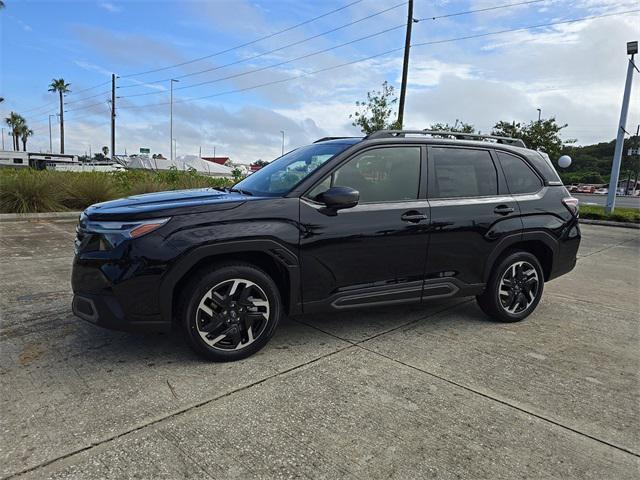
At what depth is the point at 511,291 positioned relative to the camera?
4480mm

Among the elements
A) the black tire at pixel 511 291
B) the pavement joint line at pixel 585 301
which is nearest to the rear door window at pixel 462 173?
the black tire at pixel 511 291

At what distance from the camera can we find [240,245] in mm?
3311

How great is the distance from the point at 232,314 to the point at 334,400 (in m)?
0.97

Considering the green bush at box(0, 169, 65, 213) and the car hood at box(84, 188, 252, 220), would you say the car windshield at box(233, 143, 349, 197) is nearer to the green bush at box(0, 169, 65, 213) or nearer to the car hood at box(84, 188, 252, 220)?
the car hood at box(84, 188, 252, 220)

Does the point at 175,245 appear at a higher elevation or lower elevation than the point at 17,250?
higher

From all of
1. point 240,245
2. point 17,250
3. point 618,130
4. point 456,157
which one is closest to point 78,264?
point 240,245

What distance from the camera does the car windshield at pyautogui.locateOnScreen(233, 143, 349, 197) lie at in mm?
3781

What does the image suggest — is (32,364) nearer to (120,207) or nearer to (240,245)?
(120,207)

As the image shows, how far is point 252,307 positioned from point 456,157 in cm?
236

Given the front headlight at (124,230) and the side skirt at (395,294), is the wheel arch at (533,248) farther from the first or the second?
the front headlight at (124,230)

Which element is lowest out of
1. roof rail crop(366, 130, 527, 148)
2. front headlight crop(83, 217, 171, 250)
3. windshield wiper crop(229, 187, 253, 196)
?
front headlight crop(83, 217, 171, 250)

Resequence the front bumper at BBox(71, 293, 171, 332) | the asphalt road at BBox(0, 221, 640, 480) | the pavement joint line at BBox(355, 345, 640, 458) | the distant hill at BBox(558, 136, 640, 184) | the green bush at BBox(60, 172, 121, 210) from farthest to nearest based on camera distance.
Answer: the distant hill at BBox(558, 136, 640, 184) < the green bush at BBox(60, 172, 121, 210) < the front bumper at BBox(71, 293, 171, 332) < the pavement joint line at BBox(355, 345, 640, 458) < the asphalt road at BBox(0, 221, 640, 480)

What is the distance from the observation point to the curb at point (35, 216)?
10492 mm

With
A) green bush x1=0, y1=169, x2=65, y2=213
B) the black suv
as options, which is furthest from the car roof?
green bush x1=0, y1=169, x2=65, y2=213
